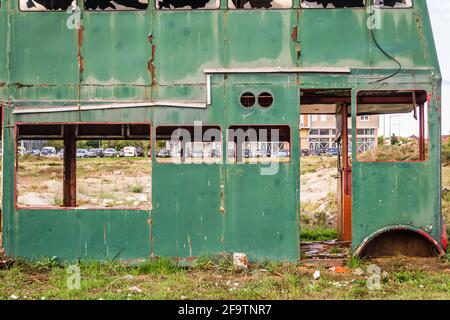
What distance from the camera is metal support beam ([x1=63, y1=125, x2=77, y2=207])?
10.3m

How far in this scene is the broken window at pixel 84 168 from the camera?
9.92m

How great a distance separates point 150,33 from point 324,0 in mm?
2545

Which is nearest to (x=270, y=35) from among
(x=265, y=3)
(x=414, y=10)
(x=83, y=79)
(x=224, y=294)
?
(x=265, y=3)

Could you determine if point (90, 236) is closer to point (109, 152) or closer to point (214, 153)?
point (214, 153)

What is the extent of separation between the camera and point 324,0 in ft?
28.9

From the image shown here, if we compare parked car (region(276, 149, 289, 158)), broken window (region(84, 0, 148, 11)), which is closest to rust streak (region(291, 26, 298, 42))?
parked car (region(276, 149, 289, 158))

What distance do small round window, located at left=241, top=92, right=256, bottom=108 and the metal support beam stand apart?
317 cm

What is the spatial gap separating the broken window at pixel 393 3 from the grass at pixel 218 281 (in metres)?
3.59

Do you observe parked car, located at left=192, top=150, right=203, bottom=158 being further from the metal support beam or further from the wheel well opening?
the wheel well opening

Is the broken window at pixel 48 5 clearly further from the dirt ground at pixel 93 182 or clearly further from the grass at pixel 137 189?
the grass at pixel 137 189

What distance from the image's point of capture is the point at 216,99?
8.81 metres

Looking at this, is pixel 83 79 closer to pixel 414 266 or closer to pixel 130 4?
pixel 130 4

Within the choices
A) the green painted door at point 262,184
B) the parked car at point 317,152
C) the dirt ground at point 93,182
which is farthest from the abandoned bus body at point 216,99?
the parked car at point 317,152

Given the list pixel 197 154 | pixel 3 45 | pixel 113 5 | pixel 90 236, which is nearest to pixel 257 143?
pixel 197 154
